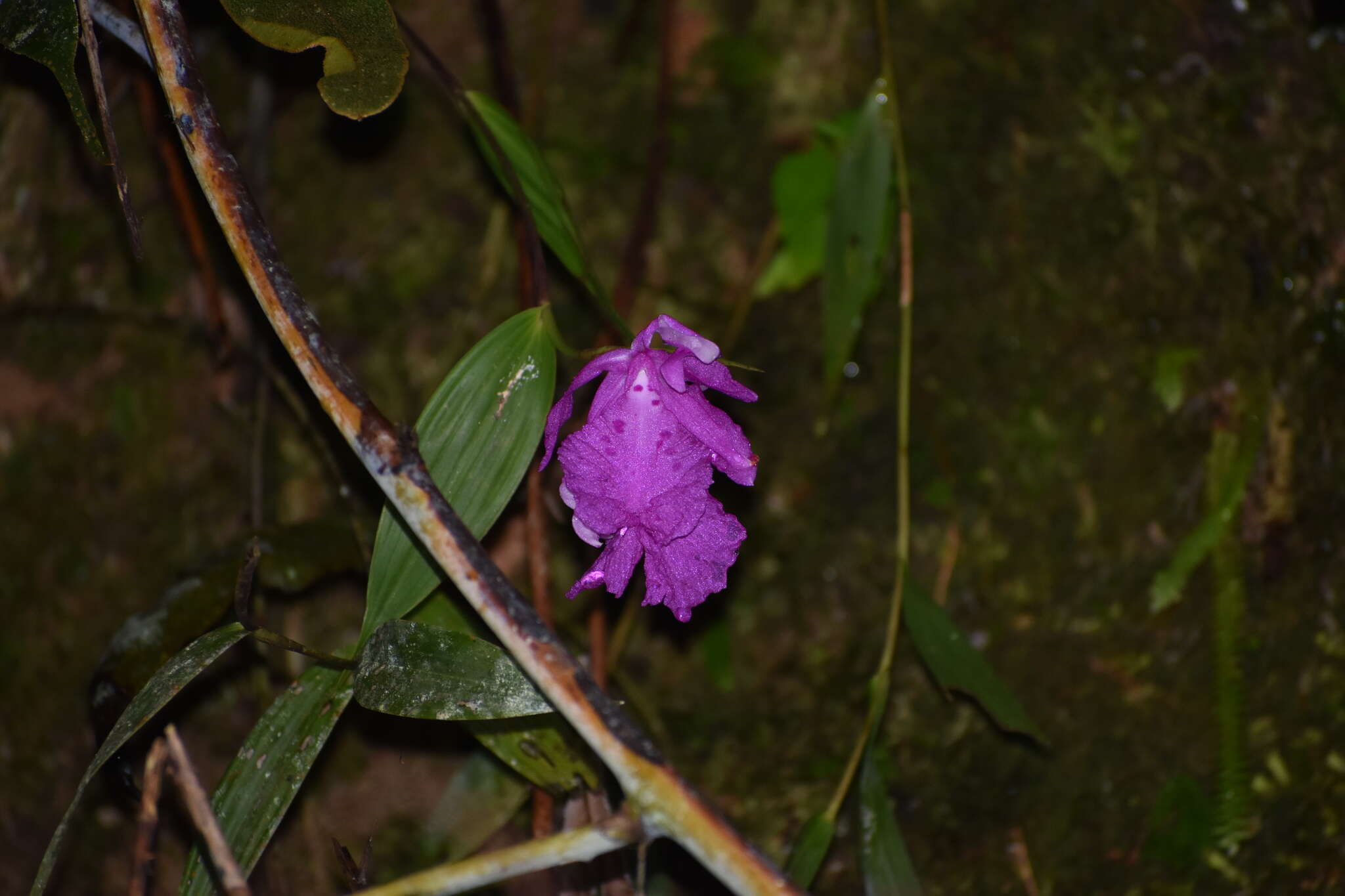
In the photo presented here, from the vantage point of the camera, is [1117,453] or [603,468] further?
[1117,453]

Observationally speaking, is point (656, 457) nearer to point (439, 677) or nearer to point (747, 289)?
point (439, 677)

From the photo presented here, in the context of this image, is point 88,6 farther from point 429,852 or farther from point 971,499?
point 971,499

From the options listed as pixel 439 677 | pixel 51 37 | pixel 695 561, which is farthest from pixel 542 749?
pixel 51 37

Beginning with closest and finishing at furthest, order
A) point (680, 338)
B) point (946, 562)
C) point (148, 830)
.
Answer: point (148, 830), point (680, 338), point (946, 562)

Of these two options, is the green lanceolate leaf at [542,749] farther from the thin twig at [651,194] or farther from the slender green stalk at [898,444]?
the thin twig at [651,194]

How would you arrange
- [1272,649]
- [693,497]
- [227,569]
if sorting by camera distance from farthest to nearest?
[1272,649] → [227,569] → [693,497]

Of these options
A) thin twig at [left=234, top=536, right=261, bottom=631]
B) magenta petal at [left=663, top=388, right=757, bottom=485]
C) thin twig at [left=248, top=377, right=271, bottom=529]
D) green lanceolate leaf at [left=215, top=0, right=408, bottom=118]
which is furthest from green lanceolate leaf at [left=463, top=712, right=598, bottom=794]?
green lanceolate leaf at [left=215, top=0, right=408, bottom=118]

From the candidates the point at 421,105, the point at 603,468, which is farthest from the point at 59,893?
the point at 421,105
